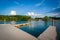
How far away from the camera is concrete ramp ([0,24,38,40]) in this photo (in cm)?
177

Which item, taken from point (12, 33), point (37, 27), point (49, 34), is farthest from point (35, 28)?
point (12, 33)

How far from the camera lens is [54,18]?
1.90 meters

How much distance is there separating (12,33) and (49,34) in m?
0.66

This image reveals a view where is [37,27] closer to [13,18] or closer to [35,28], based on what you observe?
[35,28]

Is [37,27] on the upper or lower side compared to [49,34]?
upper

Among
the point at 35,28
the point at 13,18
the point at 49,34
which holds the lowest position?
the point at 49,34

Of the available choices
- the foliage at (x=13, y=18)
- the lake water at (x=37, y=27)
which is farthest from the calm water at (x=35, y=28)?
the foliage at (x=13, y=18)

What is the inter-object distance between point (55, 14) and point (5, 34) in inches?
38.0

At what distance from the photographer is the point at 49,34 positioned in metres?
1.87

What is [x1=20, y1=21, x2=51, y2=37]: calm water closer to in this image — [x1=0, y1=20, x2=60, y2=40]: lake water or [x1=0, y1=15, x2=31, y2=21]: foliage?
[x1=0, y1=20, x2=60, y2=40]: lake water

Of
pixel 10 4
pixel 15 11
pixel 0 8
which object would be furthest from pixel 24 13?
pixel 0 8

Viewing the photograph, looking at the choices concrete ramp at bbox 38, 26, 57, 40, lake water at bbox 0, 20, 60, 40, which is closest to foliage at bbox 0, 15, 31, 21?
lake water at bbox 0, 20, 60, 40

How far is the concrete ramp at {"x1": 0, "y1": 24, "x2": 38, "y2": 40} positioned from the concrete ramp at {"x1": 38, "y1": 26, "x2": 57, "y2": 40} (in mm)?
161

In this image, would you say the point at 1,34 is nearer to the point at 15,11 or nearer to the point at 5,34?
the point at 5,34
